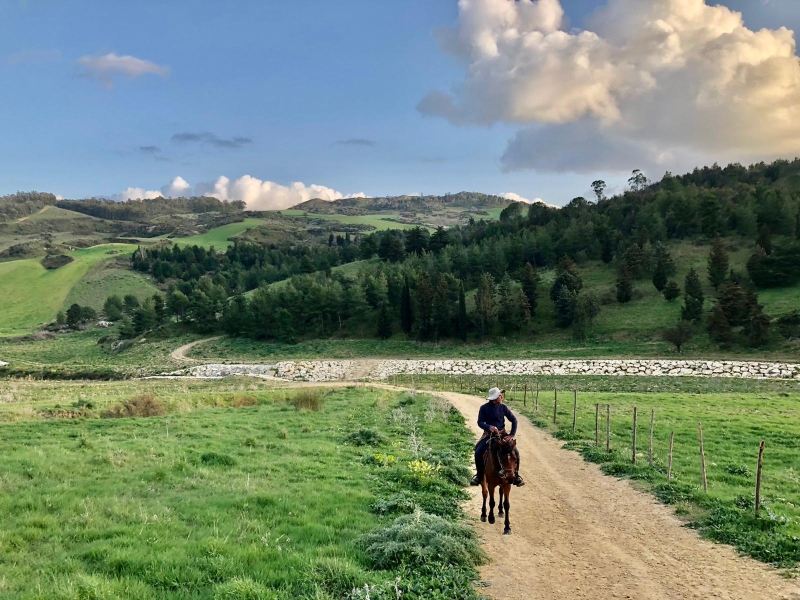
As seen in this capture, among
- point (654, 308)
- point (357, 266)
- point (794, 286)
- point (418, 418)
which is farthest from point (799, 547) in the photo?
point (357, 266)

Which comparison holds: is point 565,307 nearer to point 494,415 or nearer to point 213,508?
point 494,415

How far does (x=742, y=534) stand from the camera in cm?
1009

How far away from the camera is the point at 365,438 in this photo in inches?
763

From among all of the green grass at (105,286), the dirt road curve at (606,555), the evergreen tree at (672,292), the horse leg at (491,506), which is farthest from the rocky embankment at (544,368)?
the green grass at (105,286)

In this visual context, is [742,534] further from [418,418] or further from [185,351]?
[185,351]

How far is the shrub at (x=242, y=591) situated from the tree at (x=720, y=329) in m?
68.7

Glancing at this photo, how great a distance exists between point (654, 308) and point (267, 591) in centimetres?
8020

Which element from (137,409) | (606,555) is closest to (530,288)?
(137,409)

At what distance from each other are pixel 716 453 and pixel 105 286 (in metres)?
189

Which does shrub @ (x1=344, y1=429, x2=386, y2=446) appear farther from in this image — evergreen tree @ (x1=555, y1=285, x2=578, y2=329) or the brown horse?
evergreen tree @ (x1=555, y1=285, x2=578, y2=329)

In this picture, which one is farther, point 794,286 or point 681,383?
point 794,286

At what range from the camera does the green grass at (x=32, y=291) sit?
140m

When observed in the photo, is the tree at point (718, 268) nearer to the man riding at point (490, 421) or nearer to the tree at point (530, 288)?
the tree at point (530, 288)

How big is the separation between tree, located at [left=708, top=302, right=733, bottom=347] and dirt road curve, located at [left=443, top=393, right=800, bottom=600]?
58163mm
